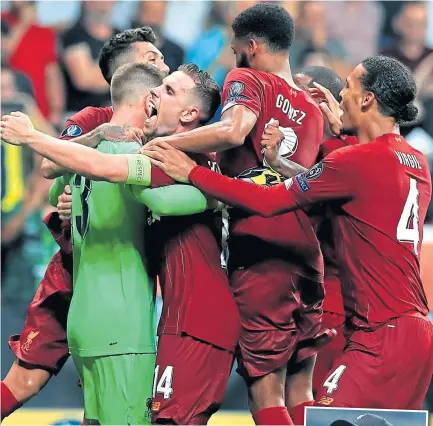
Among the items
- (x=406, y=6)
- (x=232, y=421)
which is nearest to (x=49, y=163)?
(x=232, y=421)

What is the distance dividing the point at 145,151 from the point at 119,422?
1.15 meters

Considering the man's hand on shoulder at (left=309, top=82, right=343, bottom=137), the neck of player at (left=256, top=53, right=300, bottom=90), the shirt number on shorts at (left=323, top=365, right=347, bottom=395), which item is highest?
the neck of player at (left=256, top=53, right=300, bottom=90)

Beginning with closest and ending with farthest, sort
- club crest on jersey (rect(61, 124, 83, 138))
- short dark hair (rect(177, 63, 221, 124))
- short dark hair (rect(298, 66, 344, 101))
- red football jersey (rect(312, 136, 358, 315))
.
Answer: short dark hair (rect(177, 63, 221, 124)), club crest on jersey (rect(61, 124, 83, 138)), red football jersey (rect(312, 136, 358, 315)), short dark hair (rect(298, 66, 344, 101))

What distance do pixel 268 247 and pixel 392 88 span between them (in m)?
0.90

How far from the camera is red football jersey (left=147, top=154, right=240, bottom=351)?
463 centimetres

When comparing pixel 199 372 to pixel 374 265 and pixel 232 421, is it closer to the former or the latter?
pixel 374 265

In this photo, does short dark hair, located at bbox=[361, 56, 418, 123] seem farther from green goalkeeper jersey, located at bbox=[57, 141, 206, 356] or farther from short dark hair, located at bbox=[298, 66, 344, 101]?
short dark hair, located at bbox=[298, 66, 344, 101]

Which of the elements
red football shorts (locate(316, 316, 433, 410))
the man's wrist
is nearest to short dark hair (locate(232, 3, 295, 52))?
the man's wrist

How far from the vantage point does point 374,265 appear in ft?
15.1

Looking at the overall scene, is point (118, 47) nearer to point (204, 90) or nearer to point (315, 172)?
point (204, 90)

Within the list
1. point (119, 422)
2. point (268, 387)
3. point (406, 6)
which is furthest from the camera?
point (406, 6)

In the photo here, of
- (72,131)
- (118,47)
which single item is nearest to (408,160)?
(72,131)

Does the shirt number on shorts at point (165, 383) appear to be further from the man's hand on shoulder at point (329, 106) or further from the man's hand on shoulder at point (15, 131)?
the man's hand on shoulder at point (329, 106)

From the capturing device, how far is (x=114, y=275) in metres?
4.66
